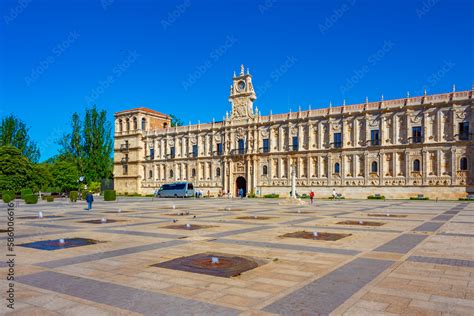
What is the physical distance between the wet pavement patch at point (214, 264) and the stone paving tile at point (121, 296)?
1.81 m

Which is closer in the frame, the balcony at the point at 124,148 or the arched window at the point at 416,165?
the arched window at the point at 416,165

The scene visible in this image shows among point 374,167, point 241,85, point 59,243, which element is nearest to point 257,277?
point 59,243

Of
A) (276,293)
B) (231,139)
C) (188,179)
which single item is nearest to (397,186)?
(231,139)

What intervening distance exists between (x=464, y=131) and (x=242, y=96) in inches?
1241

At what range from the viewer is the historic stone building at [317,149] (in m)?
46.0

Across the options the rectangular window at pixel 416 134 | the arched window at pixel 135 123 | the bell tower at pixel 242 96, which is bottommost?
the rectangular window at pixel 416 134

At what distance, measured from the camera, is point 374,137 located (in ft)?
167

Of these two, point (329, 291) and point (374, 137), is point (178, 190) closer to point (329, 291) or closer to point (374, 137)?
point (374, 137)

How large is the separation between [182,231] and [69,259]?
6018 millimetres

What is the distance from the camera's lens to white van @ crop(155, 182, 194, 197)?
60.2 meters

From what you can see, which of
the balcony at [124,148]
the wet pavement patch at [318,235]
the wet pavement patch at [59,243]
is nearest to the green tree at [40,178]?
the balcony at [124,148]

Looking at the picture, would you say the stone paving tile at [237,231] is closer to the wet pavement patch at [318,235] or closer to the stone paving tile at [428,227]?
the wet pavement patch at [318,235]

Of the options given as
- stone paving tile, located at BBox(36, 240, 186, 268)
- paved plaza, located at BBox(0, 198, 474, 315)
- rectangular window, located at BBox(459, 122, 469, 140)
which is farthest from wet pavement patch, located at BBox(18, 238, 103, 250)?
rectangular window, located at BBox(459, 122, 469, 140)

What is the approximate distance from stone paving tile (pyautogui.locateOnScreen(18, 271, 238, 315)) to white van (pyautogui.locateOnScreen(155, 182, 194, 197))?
52.0 metres
